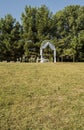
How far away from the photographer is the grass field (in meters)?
5.16

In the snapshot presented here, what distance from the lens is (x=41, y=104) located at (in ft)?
19.9

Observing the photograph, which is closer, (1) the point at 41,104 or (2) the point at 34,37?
(1) the point at 41,104

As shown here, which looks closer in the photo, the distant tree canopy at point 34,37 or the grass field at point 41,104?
the grass field at point 41,104

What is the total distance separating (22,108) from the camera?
5.78 metres

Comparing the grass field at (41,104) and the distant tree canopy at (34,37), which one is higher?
the distant tree canopy at (34,37)

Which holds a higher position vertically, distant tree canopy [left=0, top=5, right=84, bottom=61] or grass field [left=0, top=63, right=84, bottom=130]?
distant tree canopy [left=0, top=5, right=84, bottom=61]

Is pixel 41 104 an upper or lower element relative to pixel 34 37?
lower

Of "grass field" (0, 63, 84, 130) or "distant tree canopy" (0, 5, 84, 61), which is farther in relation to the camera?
"distant tree canopy" (0, 5, 84, 61)

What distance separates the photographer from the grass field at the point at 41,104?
5.16 meters

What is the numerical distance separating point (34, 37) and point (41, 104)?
33370mm

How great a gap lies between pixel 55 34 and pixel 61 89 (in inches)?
1359

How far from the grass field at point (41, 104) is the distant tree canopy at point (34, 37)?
3033 centimetres

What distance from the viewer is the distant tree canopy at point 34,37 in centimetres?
3859

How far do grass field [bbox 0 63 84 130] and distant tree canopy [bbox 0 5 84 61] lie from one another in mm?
30326
